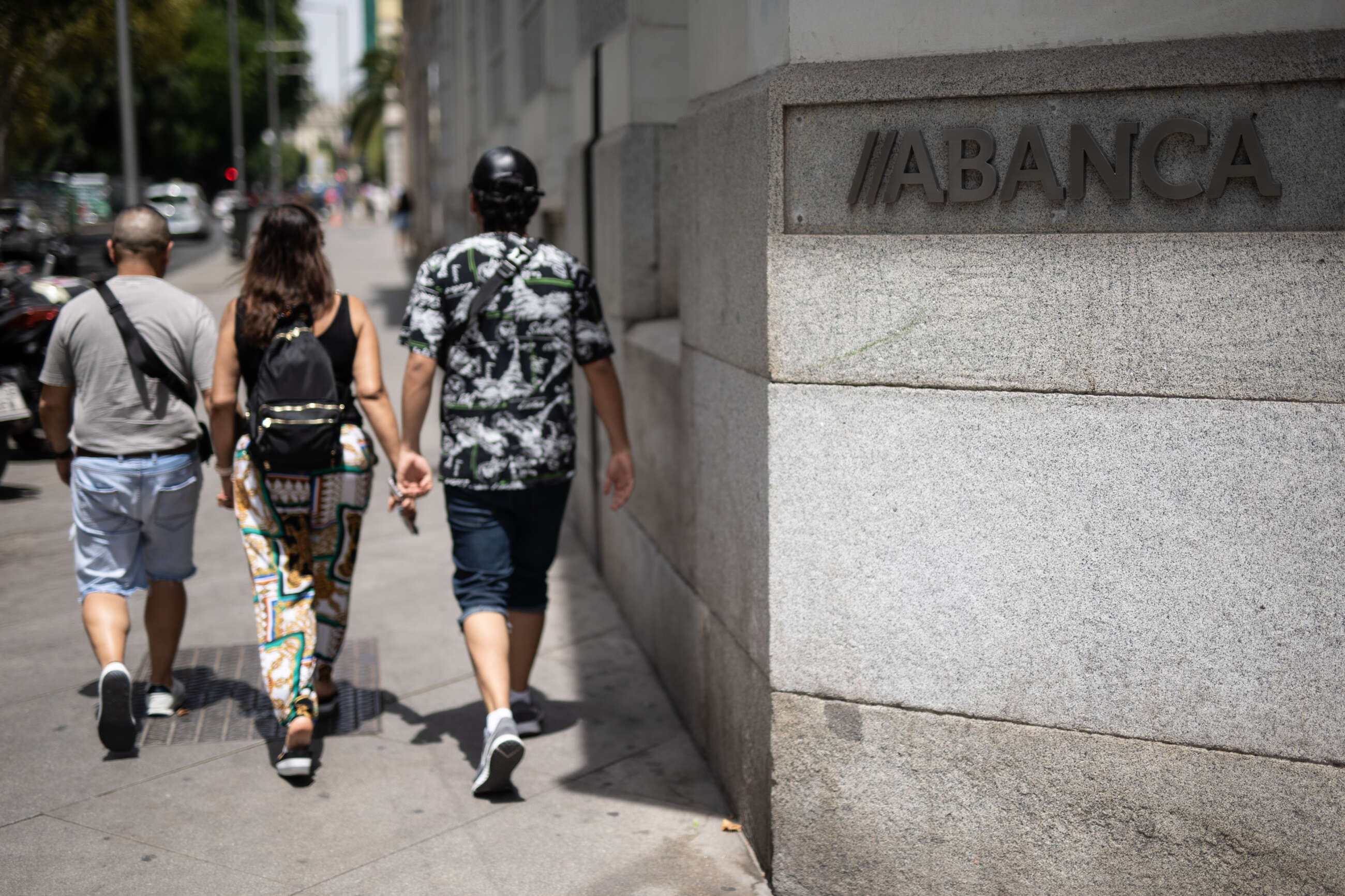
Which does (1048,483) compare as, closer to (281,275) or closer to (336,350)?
(336,350)

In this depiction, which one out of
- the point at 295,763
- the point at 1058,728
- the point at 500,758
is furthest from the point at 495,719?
the point at 1058,728

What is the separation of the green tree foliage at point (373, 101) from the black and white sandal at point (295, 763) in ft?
179

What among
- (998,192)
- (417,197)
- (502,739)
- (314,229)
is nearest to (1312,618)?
(998,192)

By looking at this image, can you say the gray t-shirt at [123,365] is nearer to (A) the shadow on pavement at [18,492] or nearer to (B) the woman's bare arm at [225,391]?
(B) the woman's bare arm at [225,391]

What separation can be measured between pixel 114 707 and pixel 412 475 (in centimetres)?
127

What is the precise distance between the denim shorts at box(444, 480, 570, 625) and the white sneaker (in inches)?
53.0

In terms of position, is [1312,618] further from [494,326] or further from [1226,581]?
[494,326]

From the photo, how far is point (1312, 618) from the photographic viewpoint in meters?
3.02

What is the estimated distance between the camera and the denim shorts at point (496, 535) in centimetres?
445

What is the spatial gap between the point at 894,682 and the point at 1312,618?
99 cm

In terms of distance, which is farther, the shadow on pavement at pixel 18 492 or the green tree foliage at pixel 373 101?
the green tree foliage at pixel 373 101

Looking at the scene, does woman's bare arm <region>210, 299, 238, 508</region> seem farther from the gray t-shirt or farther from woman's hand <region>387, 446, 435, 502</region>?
woman's hand <region>387, 446, 435, 502</region>

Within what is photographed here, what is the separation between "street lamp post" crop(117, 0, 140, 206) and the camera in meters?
17.0

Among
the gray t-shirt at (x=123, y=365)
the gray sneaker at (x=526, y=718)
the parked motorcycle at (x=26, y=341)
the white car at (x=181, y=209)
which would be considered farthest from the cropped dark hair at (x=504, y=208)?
the white car at (x=181, y=209)
